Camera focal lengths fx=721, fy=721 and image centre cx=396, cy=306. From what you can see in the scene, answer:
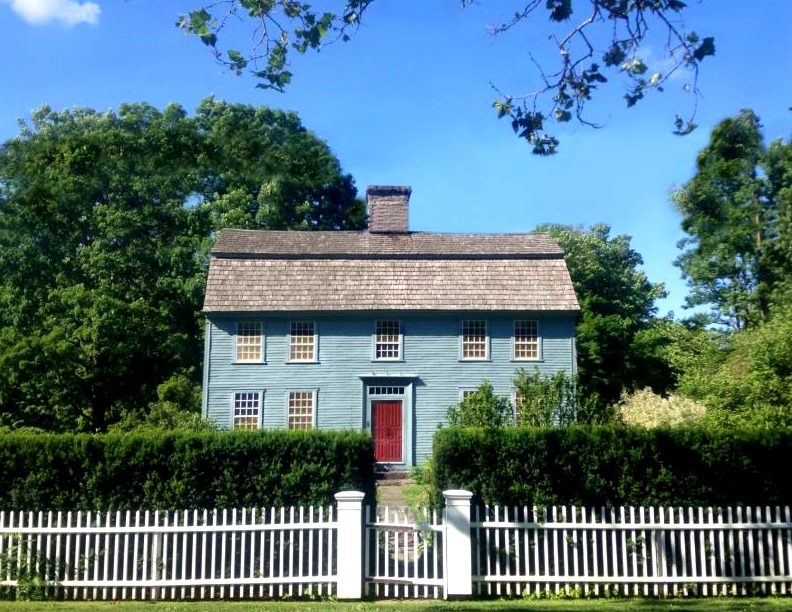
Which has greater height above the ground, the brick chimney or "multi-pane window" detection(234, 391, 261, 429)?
the brick chimney

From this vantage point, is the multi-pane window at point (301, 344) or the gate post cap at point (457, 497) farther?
the multi-pane window at point (301, 344)

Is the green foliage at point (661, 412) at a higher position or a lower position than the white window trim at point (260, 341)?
lower

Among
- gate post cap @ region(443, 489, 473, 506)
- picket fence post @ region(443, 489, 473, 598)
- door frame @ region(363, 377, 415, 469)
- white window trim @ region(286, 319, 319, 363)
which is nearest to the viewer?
picket fence post @ region(443, 489, 473, 598)

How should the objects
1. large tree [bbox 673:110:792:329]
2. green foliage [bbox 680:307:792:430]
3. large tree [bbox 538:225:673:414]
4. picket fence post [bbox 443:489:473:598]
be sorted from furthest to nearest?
large tree [bbox 538:225:673:414] → large tree [bbox 673:110:792:329] → green foliage [bbox 680:307:792:430] → picket fence post [bbox 443:489:473:598]

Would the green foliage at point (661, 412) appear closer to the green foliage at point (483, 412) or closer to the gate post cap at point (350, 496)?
the green foliage at point (483, 412)

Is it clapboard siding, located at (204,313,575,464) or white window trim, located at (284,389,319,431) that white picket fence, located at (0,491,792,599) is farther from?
white window trim, located at (284,389,319,431)

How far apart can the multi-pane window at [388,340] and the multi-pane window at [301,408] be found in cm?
277

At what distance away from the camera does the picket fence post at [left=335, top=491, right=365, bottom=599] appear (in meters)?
9.54

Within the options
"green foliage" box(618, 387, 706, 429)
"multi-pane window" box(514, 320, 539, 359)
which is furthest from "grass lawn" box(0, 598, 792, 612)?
"multi-pane window" box(514, 320, 539, 359)

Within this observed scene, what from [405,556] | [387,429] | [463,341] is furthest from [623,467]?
[463,341]

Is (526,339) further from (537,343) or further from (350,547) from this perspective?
(350,547)

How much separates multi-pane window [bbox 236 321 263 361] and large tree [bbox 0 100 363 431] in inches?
284

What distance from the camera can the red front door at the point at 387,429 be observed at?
24531 millimetres

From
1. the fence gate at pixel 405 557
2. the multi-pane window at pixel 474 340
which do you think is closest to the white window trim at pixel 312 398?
the multi-pane window at pixel 474 340
